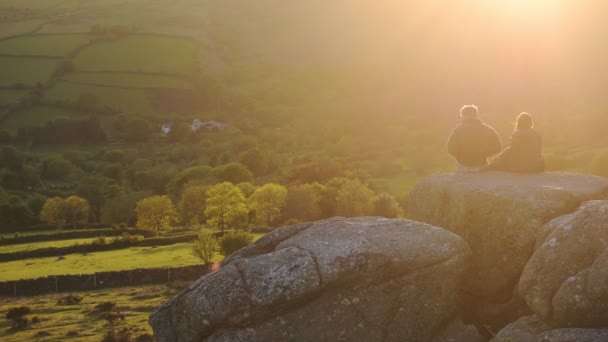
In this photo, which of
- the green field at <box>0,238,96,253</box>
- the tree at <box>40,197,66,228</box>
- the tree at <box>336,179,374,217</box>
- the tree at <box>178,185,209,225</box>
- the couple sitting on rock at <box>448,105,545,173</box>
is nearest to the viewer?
the couple sitting on rock at <box>448,105,545,173</box>

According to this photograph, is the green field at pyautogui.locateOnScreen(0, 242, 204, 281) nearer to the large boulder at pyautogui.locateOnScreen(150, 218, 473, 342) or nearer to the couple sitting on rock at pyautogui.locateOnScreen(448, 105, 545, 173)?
the couple sitting on rock at pyautogui.locateOnScreen(448, 105, 545, 173)

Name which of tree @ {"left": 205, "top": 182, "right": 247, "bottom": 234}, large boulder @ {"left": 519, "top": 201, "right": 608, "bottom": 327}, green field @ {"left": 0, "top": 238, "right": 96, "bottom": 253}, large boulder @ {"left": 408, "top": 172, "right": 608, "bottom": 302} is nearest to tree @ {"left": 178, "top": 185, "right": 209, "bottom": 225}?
tree @ {"left": 205, "top": 182, "right": 247, "bottom": 234}

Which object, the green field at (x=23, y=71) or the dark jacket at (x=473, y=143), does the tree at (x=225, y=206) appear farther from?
the green field at (x=23, y=71)

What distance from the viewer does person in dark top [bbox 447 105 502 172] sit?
71.5 ft

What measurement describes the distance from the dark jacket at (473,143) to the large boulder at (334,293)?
476 cm

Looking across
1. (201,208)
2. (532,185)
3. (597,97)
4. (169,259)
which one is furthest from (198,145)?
(532,185)

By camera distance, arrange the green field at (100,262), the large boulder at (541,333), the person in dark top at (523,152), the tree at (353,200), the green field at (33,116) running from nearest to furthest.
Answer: the large boulder at (541,333), the person in dark top at (523,152), the green field at (100,262), the tree at (353,200), the green field at (33,116)

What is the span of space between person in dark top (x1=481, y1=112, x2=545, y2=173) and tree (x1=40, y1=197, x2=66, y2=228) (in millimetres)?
92649

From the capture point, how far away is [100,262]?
234 ft

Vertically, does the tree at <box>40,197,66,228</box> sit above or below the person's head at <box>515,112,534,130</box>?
Result: below

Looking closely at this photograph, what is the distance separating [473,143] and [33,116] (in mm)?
182234

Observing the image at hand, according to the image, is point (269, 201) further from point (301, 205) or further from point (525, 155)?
point (525, 155)

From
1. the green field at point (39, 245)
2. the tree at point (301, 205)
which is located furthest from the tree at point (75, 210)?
the tree at point (301, 205)

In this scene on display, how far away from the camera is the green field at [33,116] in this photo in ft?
575
